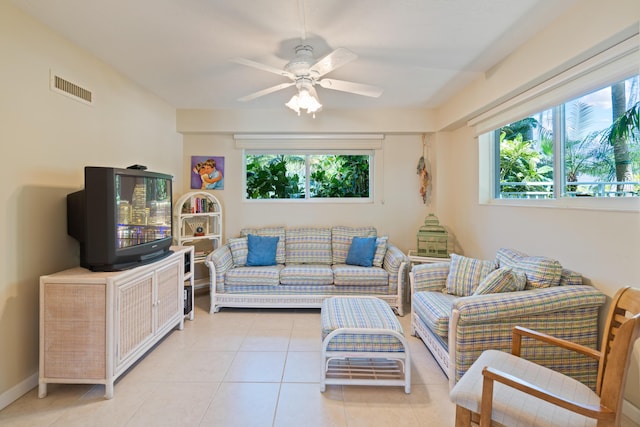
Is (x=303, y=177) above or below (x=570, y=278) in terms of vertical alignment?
above

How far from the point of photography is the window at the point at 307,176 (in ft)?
14.4

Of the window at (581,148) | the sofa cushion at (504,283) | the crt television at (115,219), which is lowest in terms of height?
the sofa cushion at (504,283)

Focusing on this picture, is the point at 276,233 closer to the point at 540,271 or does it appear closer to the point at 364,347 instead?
the point at 364,347

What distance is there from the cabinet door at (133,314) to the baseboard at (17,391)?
23.7 inches

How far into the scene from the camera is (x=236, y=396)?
6.57 feet

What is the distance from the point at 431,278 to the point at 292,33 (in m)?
2.33

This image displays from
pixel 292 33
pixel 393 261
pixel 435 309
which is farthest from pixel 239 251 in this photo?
pixel 292 33

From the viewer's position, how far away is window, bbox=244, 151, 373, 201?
14.4 feet

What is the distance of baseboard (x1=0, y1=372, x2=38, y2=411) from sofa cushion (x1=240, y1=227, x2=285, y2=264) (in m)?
2.36

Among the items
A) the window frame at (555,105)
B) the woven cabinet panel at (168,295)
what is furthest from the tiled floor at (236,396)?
the window frame at (555,105)

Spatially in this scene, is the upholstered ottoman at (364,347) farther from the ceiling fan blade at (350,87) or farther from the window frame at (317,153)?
the window frame at (317,153)

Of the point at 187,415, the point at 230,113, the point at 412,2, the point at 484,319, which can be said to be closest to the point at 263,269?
the point at 187,415

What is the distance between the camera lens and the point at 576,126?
7.43 ft

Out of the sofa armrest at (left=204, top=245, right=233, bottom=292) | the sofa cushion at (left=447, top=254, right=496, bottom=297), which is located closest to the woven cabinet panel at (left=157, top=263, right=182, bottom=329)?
the sofa armrest at (left=204, top=245, right=233, bottom=292)
